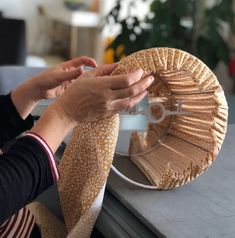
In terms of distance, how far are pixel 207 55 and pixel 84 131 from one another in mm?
1886

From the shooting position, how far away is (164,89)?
73cm

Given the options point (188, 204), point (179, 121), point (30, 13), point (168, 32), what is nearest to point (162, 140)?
point (179, 121)

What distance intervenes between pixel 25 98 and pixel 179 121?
33cm

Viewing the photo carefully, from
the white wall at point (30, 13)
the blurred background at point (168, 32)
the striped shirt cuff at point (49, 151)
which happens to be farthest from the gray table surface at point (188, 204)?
the white wall at point (30, 13)

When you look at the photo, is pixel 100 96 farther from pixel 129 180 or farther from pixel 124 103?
pixel 129 180

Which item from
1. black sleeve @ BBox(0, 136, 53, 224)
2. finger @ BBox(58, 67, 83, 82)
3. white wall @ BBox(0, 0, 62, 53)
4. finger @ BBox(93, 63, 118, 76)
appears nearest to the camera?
black sleeve @ BBox(0, 136, 53, 224)

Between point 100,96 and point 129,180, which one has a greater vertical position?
point 100,96

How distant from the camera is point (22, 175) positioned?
0.55 metres

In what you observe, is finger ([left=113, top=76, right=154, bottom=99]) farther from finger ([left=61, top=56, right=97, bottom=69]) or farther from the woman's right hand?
finger ([left=61, top=56, right=97, bottom=69])

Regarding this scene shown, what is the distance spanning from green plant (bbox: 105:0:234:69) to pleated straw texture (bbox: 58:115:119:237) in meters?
1.71

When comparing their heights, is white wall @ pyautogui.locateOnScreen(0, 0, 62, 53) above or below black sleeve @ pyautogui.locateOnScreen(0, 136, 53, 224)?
below

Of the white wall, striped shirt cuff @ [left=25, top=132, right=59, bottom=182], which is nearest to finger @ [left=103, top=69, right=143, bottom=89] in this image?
striped shirt cuff @ [left=25, top=132, right=59, bottom=182]

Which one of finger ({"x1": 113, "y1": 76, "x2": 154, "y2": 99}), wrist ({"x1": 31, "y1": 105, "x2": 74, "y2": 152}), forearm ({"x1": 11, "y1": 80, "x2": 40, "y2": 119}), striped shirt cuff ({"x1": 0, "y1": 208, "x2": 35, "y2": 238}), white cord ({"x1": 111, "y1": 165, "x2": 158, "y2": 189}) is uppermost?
finger ({"x1": 113, "y1": 76, "x2": 154, "y2": 99})

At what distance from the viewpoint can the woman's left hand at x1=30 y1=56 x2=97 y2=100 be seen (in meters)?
0.77
